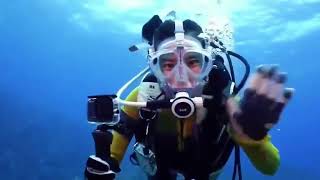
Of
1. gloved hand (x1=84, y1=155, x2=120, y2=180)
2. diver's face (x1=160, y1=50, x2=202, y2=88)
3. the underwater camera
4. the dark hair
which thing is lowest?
gloved hand (x1=84, y1=155, x2=120, y2=180)

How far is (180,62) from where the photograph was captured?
341 centimetres

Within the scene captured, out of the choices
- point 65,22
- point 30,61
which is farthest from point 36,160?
point 30,61

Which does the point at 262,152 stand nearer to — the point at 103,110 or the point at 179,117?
the point at 179,117

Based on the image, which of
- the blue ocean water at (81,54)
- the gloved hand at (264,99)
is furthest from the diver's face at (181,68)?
the blue ocean water at (81,54)

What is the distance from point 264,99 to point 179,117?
0.86 m

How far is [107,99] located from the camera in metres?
2.94

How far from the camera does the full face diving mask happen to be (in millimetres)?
3371

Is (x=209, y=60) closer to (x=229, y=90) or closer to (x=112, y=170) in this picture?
(x=229, y=90)

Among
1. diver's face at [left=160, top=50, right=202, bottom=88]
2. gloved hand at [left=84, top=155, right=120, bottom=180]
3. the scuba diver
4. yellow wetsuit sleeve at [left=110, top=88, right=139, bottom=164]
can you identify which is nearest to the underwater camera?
the scuba diver

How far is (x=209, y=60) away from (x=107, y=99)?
101cm

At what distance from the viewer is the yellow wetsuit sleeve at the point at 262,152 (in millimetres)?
2922

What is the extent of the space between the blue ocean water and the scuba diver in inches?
139

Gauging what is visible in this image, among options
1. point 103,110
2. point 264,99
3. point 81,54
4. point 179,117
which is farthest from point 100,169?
point 81,54

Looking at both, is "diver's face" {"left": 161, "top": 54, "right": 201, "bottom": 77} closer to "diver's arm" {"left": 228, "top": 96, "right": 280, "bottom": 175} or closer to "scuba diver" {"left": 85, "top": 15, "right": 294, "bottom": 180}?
"scuba diver" {"left": 85, "top": 15, "right": 294, "bottom": 180}
